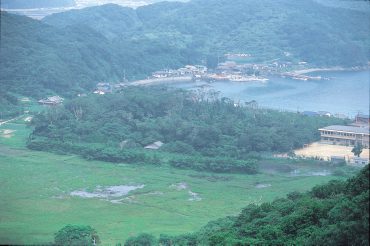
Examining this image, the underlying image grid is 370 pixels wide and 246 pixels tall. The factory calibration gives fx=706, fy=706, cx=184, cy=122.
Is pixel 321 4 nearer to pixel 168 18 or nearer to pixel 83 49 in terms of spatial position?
pixel 83 49

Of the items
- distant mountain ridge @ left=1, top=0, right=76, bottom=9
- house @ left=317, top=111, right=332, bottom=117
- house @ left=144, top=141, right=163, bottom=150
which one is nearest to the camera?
house @ left=144, top=141, right=163, bottom=150

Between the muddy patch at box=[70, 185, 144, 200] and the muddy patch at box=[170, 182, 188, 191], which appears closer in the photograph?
the muddy patch at box=[70, 185, 144, 200]

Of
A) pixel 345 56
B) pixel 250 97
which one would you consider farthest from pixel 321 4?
pixel 250 97

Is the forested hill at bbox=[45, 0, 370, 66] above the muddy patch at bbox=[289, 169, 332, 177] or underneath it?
above

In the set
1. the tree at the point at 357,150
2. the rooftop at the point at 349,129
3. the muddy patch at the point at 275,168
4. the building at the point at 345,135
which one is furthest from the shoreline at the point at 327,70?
the muddy patch at the point at 275,168

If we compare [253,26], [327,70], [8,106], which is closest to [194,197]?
[8,106]

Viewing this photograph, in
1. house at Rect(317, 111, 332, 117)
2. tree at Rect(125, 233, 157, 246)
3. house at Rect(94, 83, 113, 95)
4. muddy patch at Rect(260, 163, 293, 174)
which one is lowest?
tree at Rect(125, 233, 157, 246)

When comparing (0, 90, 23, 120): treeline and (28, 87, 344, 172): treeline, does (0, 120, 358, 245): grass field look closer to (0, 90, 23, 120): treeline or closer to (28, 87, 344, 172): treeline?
(28, 87, 344, 172): treeline

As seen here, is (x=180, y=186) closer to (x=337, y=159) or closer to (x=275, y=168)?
(x=275, y=168)

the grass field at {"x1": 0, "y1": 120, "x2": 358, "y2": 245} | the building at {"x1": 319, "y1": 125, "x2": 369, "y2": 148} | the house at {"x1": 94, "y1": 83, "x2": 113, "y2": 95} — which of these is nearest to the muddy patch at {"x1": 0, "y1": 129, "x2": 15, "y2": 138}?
the grass field at {"x1": 0, "y1": 120, "x2": 358, "y2": 245}
